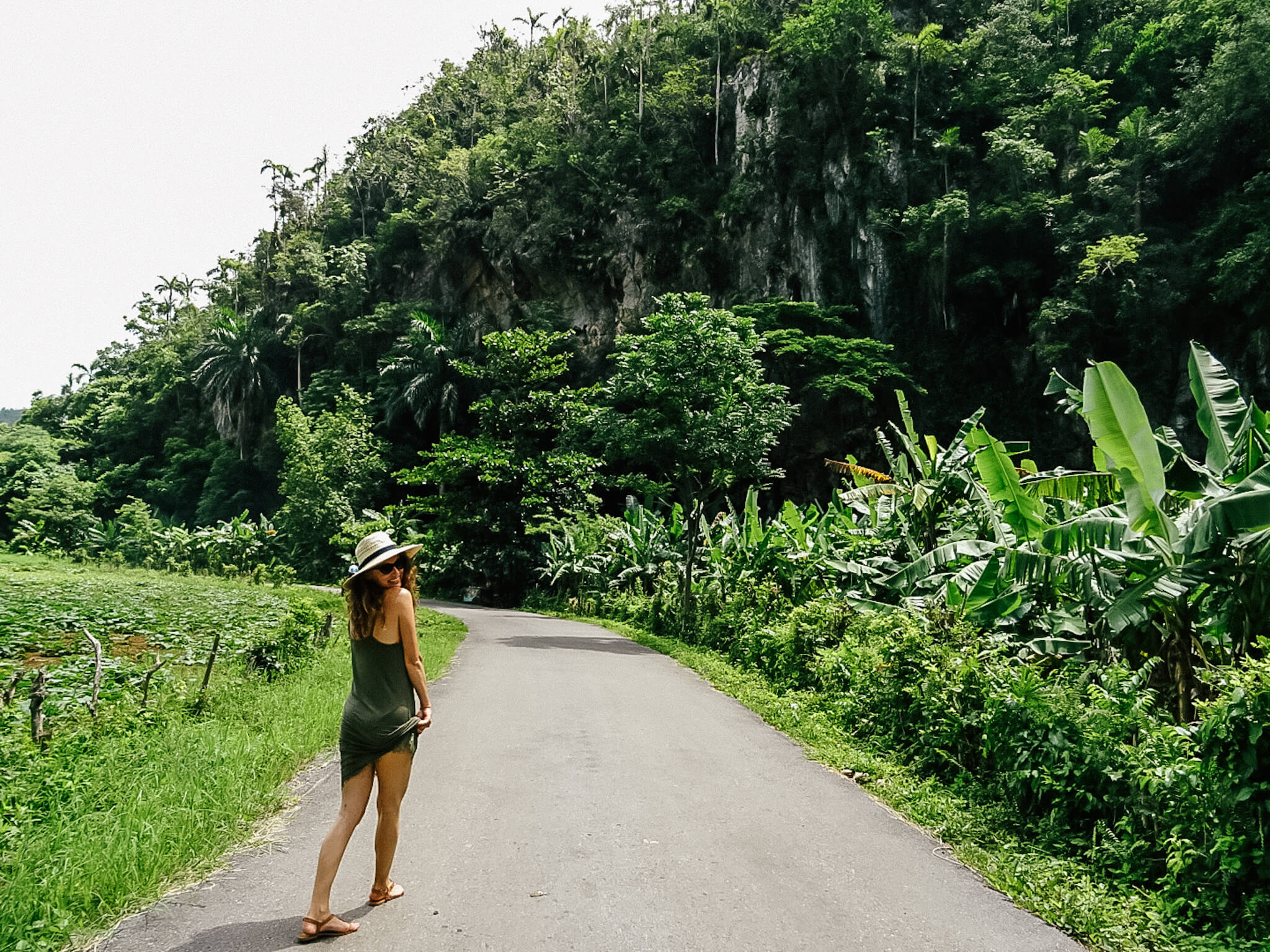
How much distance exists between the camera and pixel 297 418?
37469 millimetres

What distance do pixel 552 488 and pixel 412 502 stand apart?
5026 millimetres

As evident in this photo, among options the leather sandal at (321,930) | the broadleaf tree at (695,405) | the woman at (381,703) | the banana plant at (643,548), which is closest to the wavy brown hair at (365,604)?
the woman at (381,703)

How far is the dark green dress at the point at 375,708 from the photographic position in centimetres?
367

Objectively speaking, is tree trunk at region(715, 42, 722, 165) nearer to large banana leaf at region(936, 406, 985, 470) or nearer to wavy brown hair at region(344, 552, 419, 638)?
large banana leaf at region(936, 406, 985, 470)

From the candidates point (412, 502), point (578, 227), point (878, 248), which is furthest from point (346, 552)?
point (878, 248)

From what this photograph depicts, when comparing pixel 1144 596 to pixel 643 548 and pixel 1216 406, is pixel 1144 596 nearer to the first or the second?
pixel 1216 406

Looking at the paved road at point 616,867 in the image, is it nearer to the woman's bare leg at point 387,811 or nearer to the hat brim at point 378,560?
the woman's bare leg at point 387,811

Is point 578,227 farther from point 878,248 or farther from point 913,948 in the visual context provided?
point 913,948

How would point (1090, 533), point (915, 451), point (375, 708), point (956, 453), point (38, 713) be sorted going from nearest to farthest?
point (375, 708), point (38, 713), point (1090, 533), point (956, 453), point (915, 451)

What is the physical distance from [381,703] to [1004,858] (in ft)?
11.1

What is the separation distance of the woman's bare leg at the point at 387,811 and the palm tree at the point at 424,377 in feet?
124

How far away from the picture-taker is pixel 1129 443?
5.45 meters

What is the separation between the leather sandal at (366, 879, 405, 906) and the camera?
3719mm

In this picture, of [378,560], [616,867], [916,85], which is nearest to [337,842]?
[378,560]
